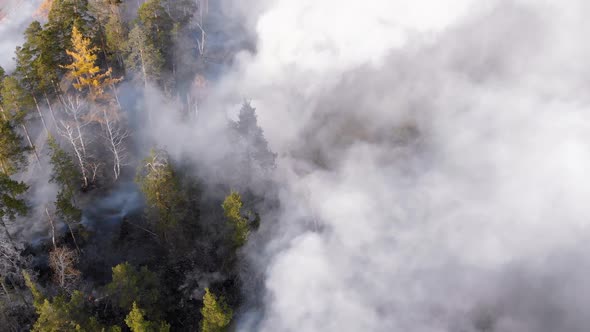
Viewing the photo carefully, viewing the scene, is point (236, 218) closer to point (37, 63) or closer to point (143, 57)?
point (143, 57)

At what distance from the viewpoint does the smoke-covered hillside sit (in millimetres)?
27703

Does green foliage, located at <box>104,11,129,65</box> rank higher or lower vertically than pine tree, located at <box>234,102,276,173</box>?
higher

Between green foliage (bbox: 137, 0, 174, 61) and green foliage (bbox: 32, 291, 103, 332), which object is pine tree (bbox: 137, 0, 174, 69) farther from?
green foliage (bbox: 32, 291, 103, 332)

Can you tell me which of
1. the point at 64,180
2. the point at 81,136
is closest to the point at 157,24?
the point at 81,136

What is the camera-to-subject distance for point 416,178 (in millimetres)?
50375

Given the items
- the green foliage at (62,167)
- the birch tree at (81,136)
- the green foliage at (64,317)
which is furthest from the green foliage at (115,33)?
the green foliage at (64,317)

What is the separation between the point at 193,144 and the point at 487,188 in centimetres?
4068

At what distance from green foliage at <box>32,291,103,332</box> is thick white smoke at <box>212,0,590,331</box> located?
472 inches

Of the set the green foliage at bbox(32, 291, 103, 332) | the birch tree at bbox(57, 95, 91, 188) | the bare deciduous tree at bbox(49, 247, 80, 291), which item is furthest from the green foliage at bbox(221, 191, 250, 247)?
the birch tree at bbox(57, 95, 91, 188)

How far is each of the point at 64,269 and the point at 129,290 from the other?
4681 millimetres

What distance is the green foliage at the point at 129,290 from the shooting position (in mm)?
23500

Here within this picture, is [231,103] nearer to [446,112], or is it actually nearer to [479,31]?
[446,112]

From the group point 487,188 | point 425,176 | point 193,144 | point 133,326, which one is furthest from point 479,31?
point 133,326

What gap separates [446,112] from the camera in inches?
2537
